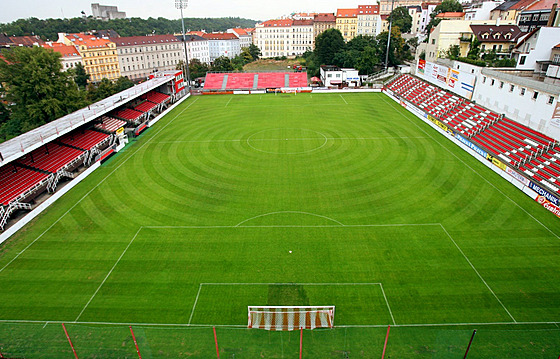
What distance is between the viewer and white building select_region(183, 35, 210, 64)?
127 meters

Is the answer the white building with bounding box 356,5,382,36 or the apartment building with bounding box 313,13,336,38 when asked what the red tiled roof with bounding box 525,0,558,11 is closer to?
the white building with bounding box 356,5,382,36

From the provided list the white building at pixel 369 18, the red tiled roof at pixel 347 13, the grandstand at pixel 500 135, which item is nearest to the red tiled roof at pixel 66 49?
the grandstand at pixel 500 135

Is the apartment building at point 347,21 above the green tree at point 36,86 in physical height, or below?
above

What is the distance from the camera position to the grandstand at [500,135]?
23438 millimetres

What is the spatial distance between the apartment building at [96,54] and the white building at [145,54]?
88.1 inches

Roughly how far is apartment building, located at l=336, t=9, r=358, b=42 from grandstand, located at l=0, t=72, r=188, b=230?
10454cm

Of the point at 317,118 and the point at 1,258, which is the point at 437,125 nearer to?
the point at 317,118

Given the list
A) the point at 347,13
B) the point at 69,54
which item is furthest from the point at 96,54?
the point at 347,13

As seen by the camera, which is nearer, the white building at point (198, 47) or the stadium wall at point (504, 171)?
the stadium wall at point (504, 171)

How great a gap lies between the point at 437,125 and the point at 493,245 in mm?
22304

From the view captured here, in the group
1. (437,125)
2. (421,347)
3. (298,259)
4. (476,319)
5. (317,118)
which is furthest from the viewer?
(317,118)

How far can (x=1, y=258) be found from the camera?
17125 millimetres

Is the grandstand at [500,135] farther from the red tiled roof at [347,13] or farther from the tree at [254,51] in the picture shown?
the tree at [254,51]

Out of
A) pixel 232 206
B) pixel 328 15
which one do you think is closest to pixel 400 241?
pixel 232 206
